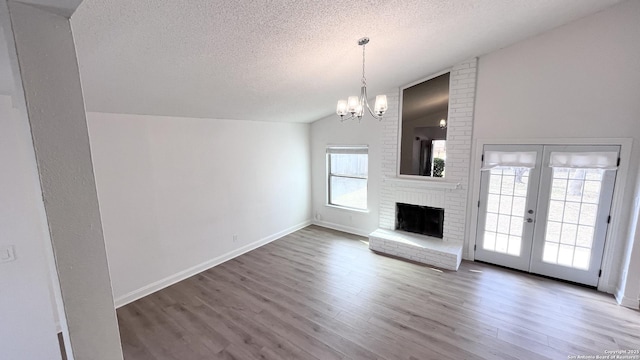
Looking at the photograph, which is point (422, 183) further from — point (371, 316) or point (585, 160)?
point (371, 316)

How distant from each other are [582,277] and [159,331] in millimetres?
5372

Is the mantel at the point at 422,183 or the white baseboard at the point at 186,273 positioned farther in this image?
the mantel at the point at 422,183

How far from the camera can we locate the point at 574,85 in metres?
3.51

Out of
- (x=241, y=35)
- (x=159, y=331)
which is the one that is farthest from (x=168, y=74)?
(x=159, y=331)

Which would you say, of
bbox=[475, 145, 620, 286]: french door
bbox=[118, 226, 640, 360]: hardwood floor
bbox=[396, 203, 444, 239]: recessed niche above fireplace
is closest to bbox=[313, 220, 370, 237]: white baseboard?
bbox=[396, 203, 444, 239]: recessed niche above fireplace

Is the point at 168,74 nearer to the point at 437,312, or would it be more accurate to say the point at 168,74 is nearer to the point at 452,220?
the point at 437,312

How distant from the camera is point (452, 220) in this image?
4.56 metres

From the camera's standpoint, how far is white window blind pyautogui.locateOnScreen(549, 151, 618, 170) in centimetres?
341

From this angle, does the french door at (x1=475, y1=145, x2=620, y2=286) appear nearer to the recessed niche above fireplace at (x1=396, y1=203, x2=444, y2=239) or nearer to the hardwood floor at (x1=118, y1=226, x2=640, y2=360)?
the hardwood floor at (x1=118, y1=226, x2=640, y2=360)

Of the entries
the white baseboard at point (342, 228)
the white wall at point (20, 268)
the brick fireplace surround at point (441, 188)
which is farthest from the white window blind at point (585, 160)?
the white wall at point (20, 268)

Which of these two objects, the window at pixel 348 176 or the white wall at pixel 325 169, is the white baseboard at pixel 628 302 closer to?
the white wall at pixel 325 169

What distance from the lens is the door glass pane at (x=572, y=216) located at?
358 centimetres

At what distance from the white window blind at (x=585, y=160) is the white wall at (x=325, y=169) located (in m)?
2.45

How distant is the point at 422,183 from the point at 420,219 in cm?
71
